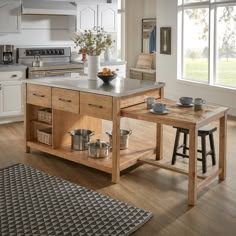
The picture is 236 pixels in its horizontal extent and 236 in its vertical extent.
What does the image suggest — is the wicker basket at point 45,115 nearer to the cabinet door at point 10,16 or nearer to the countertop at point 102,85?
the countertop at point 102,85

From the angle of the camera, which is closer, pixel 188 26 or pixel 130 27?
pixel 188 26

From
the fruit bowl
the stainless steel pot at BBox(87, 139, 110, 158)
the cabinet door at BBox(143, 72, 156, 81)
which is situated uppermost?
the cabinet door at BBox(143, 72, 156, 81)

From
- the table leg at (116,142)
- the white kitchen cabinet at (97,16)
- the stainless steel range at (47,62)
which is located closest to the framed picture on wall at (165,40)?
the white kitchen cabinet at (97,16)

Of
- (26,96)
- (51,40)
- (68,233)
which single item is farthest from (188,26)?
(68,233)

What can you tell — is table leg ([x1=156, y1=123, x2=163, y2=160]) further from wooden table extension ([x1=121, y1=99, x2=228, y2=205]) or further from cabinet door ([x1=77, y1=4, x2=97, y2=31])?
cabinet door ([x1=77, y1=4, x2=97, y2=31])

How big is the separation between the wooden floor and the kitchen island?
0.41 feet

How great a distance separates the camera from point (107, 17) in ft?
24.8

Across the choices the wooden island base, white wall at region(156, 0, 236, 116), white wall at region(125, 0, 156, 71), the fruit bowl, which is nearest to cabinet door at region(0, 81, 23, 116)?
the wooden island base

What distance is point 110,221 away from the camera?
3049mm

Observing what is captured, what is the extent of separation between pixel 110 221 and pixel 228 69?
499 cm

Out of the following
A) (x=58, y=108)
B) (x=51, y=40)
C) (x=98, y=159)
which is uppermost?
(x=51, y=40)

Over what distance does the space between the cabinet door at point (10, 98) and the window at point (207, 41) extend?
139 inches

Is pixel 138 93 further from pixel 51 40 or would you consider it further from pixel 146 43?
pixel 146 43

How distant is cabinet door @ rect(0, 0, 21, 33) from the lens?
6422 mm
